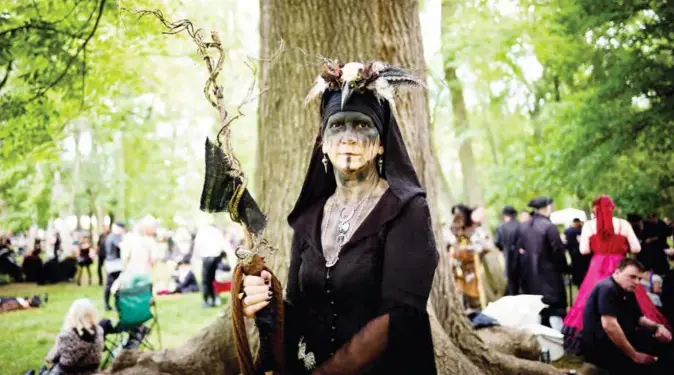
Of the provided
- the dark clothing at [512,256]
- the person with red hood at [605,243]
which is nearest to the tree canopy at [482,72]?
the dark clothing at [512,256]

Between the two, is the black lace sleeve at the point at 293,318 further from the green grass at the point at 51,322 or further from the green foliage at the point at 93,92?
the green grass at the point at 51,322

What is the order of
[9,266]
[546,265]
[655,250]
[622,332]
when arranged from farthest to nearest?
[9,266]
[655,250]
[546,265]
[622,332]

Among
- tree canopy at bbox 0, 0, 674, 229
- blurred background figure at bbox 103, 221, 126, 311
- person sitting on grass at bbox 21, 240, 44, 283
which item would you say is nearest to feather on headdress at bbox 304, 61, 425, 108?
tree canopy at bbox 0, 0, 674, 229

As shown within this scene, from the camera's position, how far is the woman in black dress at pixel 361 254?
196cm

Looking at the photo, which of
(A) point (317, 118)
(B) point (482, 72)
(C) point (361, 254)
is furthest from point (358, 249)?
(B) point (482, 72)

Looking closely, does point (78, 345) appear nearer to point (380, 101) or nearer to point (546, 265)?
point (380, 101)

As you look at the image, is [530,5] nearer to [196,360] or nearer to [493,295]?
[493,295]

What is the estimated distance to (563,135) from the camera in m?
10.3

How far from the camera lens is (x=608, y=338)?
559cm

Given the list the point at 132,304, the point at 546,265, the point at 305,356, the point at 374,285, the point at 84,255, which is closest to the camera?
the point at 374,285

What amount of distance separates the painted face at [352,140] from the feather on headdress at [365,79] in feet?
0.26

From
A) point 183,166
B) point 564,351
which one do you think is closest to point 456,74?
point 564,351

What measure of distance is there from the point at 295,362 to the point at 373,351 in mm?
373

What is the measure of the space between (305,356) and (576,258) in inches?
348
